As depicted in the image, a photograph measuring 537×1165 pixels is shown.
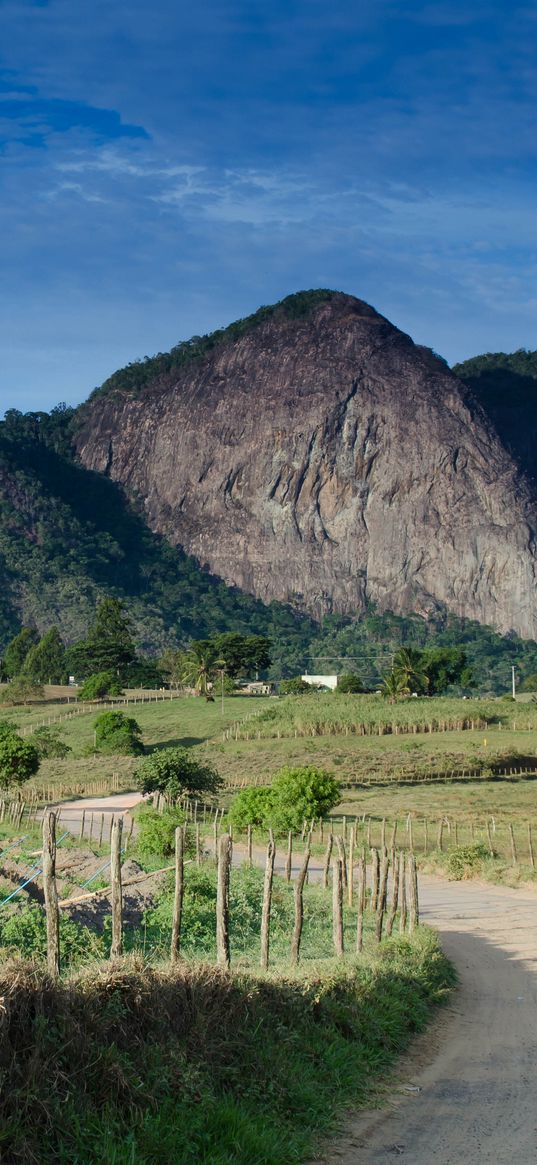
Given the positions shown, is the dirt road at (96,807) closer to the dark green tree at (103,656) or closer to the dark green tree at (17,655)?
the dark green tree at (103,656)

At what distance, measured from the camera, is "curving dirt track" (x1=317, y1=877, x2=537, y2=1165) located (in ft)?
32.4

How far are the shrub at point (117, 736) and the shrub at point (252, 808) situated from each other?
37.1 m

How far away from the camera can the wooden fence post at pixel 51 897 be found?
11047 mm

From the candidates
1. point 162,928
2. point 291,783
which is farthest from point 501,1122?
point 291,783

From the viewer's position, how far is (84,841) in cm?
3609

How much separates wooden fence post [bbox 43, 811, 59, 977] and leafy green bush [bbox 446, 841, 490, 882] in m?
21.7

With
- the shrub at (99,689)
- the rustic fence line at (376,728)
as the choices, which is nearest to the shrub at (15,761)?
the rustic fence line at (376,728)

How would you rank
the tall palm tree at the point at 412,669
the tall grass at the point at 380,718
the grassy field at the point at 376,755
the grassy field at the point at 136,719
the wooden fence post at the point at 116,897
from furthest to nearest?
the tall palm tree at the point at 412,669 < the tall grass at the point at 380,718 < the grassy field at the point at 136,719 < the grassy field at the point at 376,755 < the wooden fence post at the point at 116,897

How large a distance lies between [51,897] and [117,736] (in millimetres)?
71034

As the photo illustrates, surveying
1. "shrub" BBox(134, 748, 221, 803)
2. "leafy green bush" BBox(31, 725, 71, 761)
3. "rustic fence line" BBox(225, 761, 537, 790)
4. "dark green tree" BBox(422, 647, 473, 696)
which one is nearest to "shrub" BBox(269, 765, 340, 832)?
"shrub" BBox(134, 748, 221, 803)

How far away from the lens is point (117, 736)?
268 ft

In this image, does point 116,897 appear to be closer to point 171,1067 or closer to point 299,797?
point 171,1067

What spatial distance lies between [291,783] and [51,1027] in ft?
118

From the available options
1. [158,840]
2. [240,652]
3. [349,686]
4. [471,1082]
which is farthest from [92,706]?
[471,1082]
